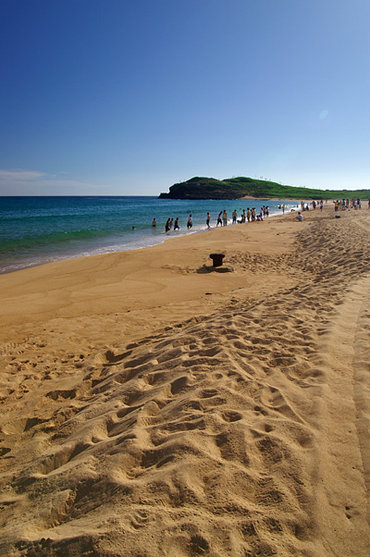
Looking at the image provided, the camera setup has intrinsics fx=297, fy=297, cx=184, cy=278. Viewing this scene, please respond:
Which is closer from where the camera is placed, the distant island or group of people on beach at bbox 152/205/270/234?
group of people on beach at bbox 152/205/270/234

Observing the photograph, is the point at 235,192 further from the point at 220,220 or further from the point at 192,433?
the point at 192,433

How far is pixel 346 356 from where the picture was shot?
4.31 meters

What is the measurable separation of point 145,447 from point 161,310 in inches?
212

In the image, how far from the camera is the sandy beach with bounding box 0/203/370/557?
2012 millimetres

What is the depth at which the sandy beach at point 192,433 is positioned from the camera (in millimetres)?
2012

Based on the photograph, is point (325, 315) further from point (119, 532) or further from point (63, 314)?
point (63, 314)

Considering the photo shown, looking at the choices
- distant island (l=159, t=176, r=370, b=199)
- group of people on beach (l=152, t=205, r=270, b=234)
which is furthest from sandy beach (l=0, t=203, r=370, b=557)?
distant island (l=159, t=176, r=370, b=199)

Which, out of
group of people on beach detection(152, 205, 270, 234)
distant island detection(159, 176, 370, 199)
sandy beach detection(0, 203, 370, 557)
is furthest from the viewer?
distant island detection(159, 176, 370, 199)

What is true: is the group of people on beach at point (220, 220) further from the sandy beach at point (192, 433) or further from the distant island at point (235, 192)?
the distant island at point (235, 192)

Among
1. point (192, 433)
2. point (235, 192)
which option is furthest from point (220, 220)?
point (235, 192)

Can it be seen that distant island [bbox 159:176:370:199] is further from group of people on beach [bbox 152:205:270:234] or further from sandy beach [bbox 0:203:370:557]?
sandy beach [bbox 0:203:370:557]

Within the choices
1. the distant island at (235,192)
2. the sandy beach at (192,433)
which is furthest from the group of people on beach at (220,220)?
the distant island at (235,192)

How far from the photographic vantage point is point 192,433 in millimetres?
2859

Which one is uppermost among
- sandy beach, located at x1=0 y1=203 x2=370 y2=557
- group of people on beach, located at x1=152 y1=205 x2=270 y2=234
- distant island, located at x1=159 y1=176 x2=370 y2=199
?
distant island, located at x1=159 y1=176 x2=370 y2=199
